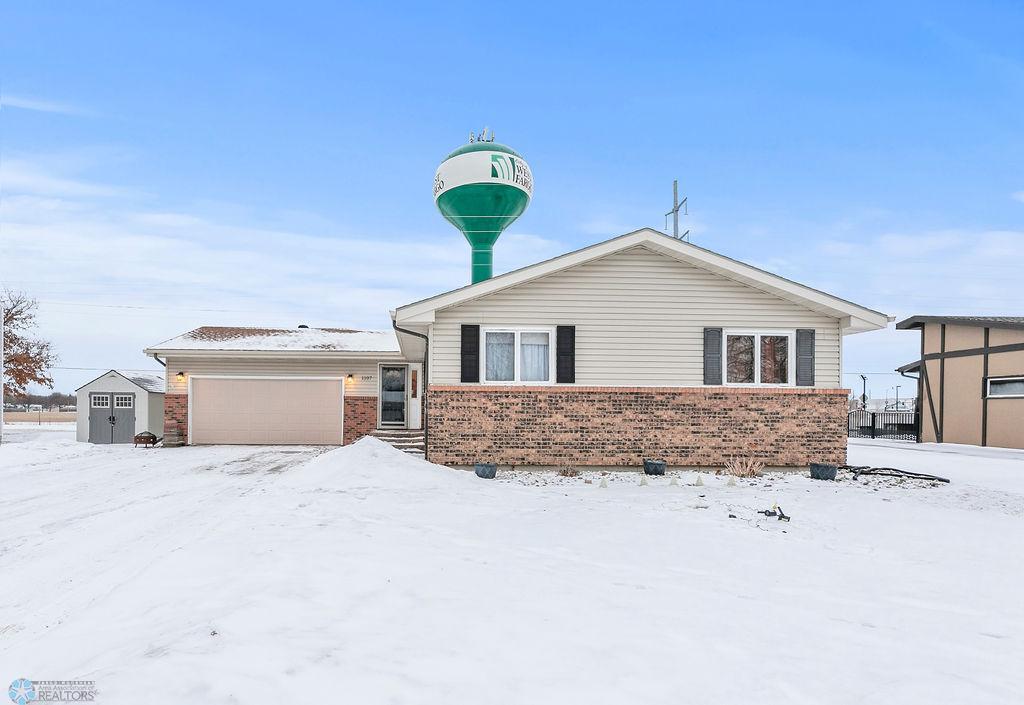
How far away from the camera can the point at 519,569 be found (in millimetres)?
4801

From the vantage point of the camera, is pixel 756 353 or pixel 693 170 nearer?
pixel 756 353

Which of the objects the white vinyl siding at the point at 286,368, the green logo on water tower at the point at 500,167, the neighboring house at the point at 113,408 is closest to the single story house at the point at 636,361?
the green logo on water tower at the point at 500,167

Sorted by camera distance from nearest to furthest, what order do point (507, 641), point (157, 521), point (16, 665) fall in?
point (16, 665) < point (507, 641) < point (157, 521)

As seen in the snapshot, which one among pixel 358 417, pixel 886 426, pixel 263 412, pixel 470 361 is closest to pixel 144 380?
pixel 263 412

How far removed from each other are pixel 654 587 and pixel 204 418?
17.5 meters

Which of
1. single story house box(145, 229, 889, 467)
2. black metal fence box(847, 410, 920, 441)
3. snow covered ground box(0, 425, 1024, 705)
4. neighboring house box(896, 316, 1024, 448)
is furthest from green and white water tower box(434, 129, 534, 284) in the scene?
black metal fence box(847, 410, 920, 441)

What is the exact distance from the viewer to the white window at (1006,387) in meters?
17.3

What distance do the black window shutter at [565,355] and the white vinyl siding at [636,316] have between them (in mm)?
129

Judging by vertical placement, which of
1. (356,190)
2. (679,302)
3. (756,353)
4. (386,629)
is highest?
(356,190)

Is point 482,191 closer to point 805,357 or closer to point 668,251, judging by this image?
point 668,251

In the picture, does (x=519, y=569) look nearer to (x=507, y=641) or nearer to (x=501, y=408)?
(x=507, y=641)

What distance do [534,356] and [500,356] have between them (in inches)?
28.0

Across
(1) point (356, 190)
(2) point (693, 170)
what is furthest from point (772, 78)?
(1) point (356, 190)

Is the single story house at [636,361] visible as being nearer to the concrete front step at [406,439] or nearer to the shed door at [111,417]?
the concrete front step at [406,439]
